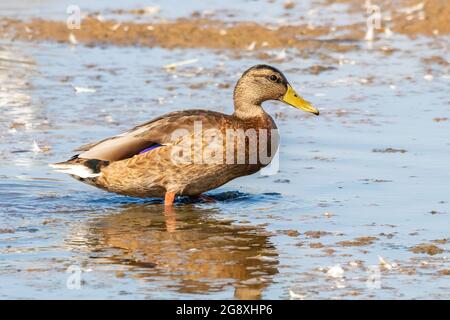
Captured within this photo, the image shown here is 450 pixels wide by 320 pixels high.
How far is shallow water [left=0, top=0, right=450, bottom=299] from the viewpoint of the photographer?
269 inches

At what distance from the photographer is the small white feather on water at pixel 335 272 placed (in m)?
6.82

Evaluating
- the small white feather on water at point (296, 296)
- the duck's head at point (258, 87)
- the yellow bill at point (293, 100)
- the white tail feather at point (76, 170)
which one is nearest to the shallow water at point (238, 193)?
the small white feather on water at point (296, 296)

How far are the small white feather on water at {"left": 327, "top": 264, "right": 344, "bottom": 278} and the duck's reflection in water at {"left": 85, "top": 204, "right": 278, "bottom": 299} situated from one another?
0.32 metres

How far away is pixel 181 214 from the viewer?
28.6ft

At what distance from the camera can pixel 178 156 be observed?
8758mm

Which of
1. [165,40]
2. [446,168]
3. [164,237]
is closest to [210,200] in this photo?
[164,237]

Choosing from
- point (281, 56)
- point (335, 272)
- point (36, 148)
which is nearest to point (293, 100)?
point (36, 148)

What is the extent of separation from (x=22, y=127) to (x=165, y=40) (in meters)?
4.65

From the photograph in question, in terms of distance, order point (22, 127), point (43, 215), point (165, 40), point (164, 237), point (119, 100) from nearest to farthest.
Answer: point (164, 237) < point (43, 215) < point (22, 127) < point (119, 100) < point (165, 40)

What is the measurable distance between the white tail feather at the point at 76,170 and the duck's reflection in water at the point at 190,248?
37cm

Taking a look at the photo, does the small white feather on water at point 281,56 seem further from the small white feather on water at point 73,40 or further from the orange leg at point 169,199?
the orange leg at point 169,199

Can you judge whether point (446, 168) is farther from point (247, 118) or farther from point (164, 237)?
point (164, 237)

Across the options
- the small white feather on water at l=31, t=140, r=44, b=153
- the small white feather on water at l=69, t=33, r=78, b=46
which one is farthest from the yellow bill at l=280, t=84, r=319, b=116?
the small white feather on water at l=69, t=33, r=78, b=46

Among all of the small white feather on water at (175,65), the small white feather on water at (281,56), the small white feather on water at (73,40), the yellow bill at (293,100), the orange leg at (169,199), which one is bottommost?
the orange leg at (169,199)
